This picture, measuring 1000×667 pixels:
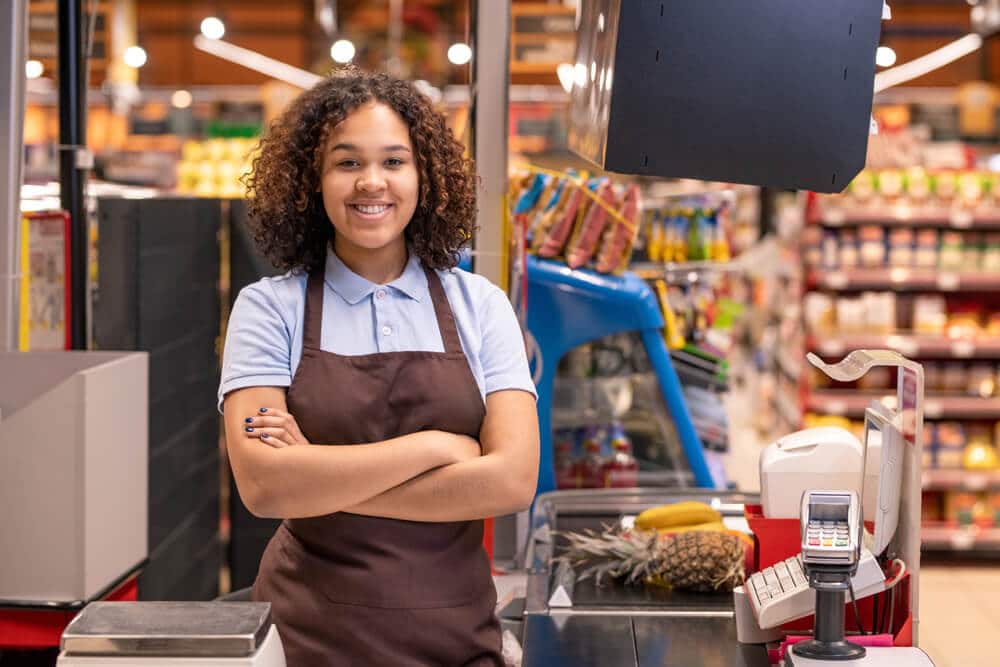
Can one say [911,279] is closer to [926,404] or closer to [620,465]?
[926,404]

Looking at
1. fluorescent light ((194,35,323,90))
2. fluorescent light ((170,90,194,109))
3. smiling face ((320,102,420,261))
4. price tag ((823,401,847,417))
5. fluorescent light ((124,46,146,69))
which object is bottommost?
price tag ((823,401,847,417))

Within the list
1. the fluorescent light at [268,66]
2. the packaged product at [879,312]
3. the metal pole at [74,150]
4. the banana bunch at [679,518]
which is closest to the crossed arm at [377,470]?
the banana bunch at [679,518]

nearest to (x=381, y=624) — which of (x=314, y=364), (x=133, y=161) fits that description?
(x=314, y=364)

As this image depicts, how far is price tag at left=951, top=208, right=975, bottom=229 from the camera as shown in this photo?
305 inches

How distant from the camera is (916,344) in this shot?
303 inches

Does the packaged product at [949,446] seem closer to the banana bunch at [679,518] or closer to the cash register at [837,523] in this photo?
the banana bunch at [679,518]

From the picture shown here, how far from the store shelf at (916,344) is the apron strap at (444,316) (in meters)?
5.73

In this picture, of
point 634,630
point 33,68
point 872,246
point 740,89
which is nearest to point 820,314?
point 872,246

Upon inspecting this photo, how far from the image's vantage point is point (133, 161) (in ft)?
41.4

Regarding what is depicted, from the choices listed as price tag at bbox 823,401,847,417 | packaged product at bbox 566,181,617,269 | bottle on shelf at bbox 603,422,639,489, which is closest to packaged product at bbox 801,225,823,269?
price tag at bbox 823,401,847,417

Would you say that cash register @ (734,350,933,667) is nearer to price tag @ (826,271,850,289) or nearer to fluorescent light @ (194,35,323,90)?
fluorescent light @ (194,35,323,90)

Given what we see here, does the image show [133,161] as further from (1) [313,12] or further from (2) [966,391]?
(2) [966,391]

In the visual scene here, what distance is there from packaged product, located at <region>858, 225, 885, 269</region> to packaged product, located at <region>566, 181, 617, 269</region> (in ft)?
13.4

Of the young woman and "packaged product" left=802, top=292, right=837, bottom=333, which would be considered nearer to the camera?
the young woman
